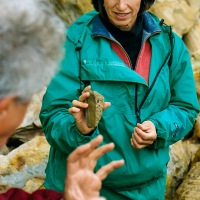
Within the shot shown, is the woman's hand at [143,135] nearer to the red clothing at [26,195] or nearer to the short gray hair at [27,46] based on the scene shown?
the red clothing at [26,195]

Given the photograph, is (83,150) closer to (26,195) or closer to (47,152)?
(26,195)

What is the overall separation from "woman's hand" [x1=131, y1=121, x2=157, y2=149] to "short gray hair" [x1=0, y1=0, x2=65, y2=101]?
64.0 inches

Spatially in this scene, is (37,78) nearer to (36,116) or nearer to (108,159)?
(108,159)

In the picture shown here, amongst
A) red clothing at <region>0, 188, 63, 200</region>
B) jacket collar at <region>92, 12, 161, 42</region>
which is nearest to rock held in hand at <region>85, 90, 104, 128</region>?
jacket collar at <region>92, 12, 161, 42</region>

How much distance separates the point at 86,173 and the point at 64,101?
1530 mm

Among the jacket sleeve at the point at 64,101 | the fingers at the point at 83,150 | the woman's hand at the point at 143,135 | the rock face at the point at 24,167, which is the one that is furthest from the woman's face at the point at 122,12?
the rock face at the point at 24,167

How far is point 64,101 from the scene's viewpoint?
418 cm

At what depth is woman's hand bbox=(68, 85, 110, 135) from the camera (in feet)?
12.5

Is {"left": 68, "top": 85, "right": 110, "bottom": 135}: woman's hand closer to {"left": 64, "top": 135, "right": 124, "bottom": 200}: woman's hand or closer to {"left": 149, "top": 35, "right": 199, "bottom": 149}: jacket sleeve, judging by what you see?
{"left": 149, "top": 35, "right": 199, "bottom": 149}: jacket sleeve

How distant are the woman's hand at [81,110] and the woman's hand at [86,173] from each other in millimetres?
1085

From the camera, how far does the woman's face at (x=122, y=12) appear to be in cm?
423

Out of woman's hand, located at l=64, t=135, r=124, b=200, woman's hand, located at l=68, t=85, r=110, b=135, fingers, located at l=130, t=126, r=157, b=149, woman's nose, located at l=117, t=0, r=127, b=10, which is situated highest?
woman's nose, located at l=117, t=0, r=127, b=10

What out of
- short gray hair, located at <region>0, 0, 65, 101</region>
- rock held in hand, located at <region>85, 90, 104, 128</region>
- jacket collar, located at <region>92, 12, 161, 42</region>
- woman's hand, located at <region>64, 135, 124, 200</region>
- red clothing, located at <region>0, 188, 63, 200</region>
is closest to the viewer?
short gray hair, located at <region>0, 0, 65, 101</region>

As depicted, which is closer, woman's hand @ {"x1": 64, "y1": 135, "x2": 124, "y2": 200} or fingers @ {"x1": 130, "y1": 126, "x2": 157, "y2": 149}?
woman's hand @ {"x1": 64, "y1": 135, "x2": 124, "y2": 200}
